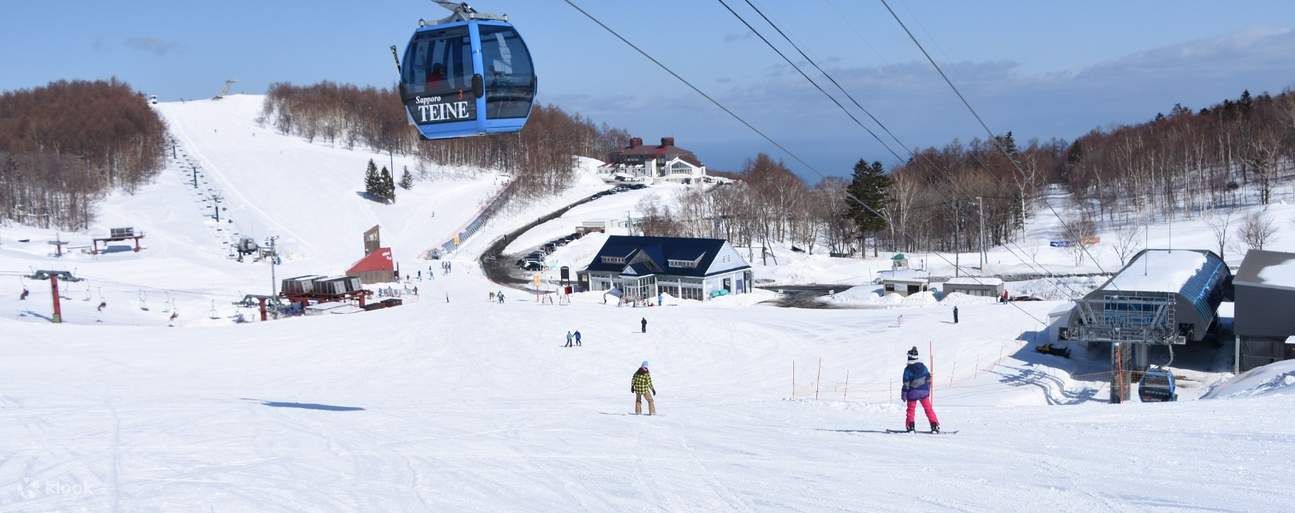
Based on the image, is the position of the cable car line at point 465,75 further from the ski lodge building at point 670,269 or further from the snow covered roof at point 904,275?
the snow covered roof at point 904,275

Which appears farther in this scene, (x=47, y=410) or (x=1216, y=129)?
(x=1216, y=129)

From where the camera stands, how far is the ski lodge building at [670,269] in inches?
1818

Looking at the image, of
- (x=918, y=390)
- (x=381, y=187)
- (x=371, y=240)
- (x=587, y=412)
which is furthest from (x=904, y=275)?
(x=381, y=187)

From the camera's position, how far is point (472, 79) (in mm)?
13648

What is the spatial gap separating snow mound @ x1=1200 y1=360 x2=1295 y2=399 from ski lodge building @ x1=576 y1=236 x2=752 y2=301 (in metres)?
29.7

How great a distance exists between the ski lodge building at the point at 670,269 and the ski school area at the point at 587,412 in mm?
2189

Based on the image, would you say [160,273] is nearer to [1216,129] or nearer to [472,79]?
[472,79]

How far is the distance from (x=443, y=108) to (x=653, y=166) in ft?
332

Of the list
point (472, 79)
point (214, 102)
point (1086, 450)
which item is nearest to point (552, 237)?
point (472, 79)

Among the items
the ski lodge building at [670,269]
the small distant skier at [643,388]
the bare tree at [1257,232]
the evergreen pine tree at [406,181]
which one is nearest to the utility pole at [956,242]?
the ski lodge building at [670,269]

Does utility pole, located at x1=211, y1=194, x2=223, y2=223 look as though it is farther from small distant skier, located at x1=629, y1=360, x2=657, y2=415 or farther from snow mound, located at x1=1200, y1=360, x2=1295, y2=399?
snow mound, located at x1=1200, y1=360, x2=1295, y2=399

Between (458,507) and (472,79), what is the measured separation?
26.0 ft

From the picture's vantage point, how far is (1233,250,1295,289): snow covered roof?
81.2 feet

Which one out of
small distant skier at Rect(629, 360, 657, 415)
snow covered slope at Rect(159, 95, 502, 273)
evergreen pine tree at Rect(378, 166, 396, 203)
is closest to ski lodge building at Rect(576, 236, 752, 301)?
snow covered slope at Rect(159, 95, 502, 273)
